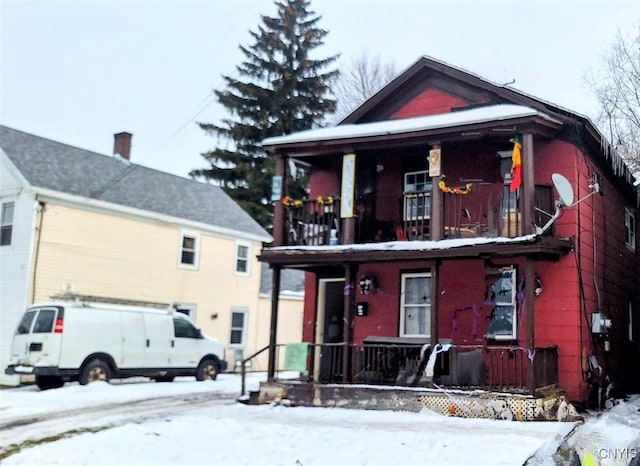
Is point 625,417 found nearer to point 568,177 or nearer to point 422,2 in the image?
point 568,177

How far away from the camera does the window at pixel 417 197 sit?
1336 cm

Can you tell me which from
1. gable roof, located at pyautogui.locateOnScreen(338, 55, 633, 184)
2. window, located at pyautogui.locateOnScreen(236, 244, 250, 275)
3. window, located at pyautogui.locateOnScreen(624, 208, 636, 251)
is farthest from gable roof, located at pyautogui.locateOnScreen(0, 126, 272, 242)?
window, located at pyautogui.locateOnScreen(624, 208, 636, 251)

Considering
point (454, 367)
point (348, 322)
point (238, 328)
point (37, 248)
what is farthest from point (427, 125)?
point (238, 328)

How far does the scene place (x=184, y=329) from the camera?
56.9 ft

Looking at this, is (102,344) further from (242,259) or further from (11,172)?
(242,259)

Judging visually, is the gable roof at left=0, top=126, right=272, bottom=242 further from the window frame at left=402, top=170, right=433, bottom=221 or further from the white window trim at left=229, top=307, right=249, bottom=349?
the window frame at left=402, top=170, right=433, bottom=221

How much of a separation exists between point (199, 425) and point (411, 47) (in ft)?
104

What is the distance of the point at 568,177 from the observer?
1239 centimetres

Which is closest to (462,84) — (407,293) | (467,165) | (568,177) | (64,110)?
(467,165)

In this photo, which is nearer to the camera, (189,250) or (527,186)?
(527,186)

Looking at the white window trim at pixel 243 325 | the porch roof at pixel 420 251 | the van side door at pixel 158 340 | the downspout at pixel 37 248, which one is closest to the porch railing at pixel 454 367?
the porch roof at pixel 420 251

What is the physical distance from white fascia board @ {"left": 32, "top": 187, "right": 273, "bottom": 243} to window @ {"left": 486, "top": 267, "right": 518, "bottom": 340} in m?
12.0

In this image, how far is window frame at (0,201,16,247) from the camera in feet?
60.7

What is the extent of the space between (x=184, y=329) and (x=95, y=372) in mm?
2777
